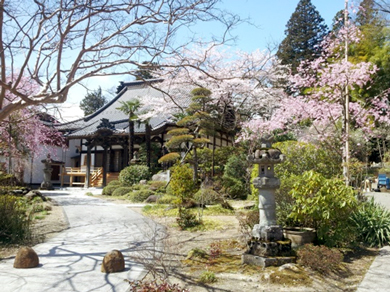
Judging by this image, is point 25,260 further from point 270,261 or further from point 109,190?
point 109,190

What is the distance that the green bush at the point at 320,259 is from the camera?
5405 mm

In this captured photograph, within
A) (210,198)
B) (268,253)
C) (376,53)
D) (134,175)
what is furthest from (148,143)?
(268,253)

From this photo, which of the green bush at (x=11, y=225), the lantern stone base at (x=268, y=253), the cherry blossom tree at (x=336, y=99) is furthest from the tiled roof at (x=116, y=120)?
the lantern stone base at (x=268, y=253)

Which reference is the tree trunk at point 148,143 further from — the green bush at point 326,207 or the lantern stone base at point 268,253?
the lantern stone base at point 268,253

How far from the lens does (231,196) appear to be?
56.4 feet

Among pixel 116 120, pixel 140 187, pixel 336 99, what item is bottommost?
pixel 140 187

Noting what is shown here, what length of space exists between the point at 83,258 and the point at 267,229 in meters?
3.42

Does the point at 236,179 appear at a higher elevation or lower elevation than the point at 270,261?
higher

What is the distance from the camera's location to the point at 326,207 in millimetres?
6664

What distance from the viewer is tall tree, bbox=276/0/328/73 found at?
3606 cm

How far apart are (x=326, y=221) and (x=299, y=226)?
761mm

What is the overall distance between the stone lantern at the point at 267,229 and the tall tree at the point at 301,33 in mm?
31450

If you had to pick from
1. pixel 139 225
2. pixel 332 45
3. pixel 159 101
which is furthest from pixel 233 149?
pixel 139 225

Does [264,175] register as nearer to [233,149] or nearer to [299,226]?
[299,226]
